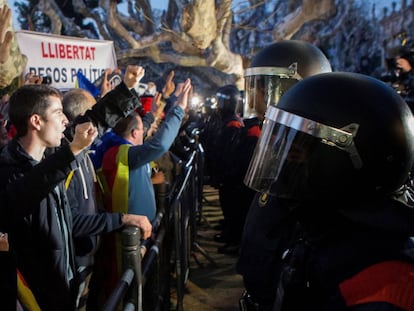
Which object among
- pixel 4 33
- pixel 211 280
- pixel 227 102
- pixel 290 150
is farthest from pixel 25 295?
pixel 227 102

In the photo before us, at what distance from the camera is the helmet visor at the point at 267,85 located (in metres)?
2.68

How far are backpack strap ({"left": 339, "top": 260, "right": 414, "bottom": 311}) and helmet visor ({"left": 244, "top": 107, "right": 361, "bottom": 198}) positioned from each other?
1.19 ft

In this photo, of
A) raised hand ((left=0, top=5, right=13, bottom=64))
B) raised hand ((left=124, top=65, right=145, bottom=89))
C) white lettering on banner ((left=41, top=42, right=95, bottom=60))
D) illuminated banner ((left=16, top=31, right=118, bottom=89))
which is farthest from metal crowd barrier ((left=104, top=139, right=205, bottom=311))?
white lettering on banner ((left=41, top=42, right=95, bottom=60))

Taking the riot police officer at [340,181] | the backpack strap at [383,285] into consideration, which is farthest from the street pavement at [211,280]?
the backpack strap at [383,285]

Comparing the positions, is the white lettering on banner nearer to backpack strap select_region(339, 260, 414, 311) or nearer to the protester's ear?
the protester's ear

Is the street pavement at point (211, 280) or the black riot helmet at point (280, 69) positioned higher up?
the black riot helmet at point (280, 69)

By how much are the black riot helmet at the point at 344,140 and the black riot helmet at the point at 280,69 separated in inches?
46.7

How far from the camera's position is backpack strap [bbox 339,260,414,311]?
1.03m

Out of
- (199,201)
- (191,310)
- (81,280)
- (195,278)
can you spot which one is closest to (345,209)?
(81,280)

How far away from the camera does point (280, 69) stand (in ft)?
8.80

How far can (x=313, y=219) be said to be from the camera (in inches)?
56.4

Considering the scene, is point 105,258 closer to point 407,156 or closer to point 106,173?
point 106,173

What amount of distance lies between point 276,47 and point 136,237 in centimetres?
160

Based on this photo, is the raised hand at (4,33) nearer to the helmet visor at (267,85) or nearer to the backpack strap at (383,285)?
the helmet visor at (267,85)
